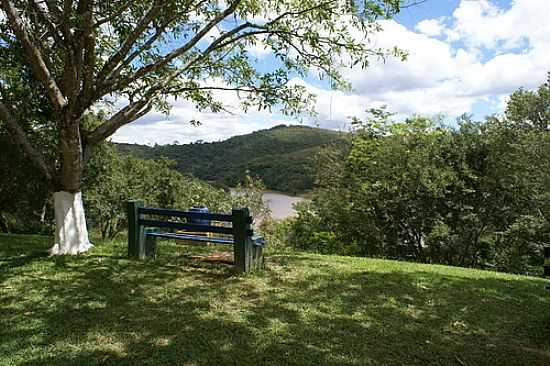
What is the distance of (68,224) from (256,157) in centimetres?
8356

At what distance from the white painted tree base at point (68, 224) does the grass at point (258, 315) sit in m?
0.33

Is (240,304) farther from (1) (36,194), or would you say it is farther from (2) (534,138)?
(2) (534,138)

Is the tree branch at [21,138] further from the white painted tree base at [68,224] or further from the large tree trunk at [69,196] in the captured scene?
the white painted tree base at [68,224]

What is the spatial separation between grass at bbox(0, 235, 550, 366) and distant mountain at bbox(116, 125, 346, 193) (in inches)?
964

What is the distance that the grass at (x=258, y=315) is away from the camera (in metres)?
3.85

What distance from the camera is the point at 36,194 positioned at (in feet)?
51.8

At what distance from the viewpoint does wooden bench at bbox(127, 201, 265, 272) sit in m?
6.18

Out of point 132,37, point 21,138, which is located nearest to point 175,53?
point 132,37

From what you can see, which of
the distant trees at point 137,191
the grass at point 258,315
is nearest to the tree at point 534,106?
the distant trees at point 137,191

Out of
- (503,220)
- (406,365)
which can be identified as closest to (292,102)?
(406,365)

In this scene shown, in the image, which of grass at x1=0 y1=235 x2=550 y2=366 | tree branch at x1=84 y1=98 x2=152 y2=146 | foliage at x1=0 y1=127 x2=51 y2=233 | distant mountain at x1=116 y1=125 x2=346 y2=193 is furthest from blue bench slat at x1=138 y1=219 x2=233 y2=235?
distant mountain at x1=116 y1=125 x2=346 y2=193

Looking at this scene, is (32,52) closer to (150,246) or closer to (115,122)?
(115,122)

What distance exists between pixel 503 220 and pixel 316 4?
12.6 metres

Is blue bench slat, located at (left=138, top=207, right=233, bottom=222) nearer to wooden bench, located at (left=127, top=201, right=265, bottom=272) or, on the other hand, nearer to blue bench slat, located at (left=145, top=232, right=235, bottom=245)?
wooden bench, located at (left=127, top=201, right=265, bottom=272)
